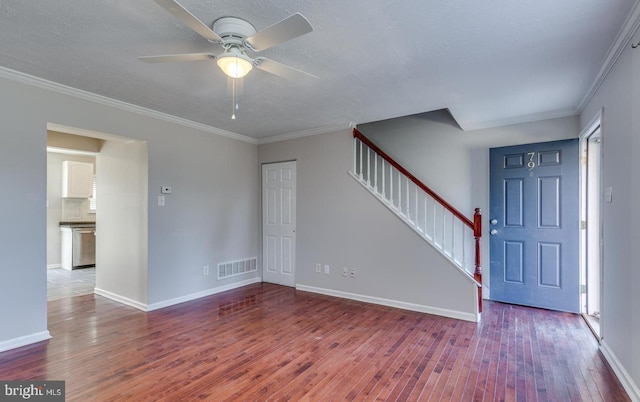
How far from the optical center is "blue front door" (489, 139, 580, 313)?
375cm

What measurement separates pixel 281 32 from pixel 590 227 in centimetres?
411

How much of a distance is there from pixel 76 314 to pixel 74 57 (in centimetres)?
294

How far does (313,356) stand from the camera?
8.86 feet

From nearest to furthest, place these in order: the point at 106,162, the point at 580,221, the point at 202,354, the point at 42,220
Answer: the point at 202,354
the point at 42,220
the point at 580,221
the point at 106,162

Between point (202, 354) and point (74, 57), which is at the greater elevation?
point (74, 57)

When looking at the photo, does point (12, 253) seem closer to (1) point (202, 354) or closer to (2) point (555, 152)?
(1) point (202, 354)

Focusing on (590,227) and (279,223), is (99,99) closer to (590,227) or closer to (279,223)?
(279,223)

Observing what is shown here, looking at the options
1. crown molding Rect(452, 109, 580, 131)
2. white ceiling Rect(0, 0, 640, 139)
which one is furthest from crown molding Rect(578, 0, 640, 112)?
crown molding Rect(452, 109, 580, 131)

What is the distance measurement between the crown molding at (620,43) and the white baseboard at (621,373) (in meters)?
2.30

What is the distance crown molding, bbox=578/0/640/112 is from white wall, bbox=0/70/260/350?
447 centimetres

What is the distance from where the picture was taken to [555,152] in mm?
3830

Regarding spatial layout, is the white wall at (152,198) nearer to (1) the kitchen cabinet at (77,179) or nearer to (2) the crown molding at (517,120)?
(2) the crown molding at (517,120)

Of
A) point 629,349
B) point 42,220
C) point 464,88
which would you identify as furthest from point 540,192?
point 42,220

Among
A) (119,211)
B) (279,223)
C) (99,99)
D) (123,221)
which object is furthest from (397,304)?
(99,99)
